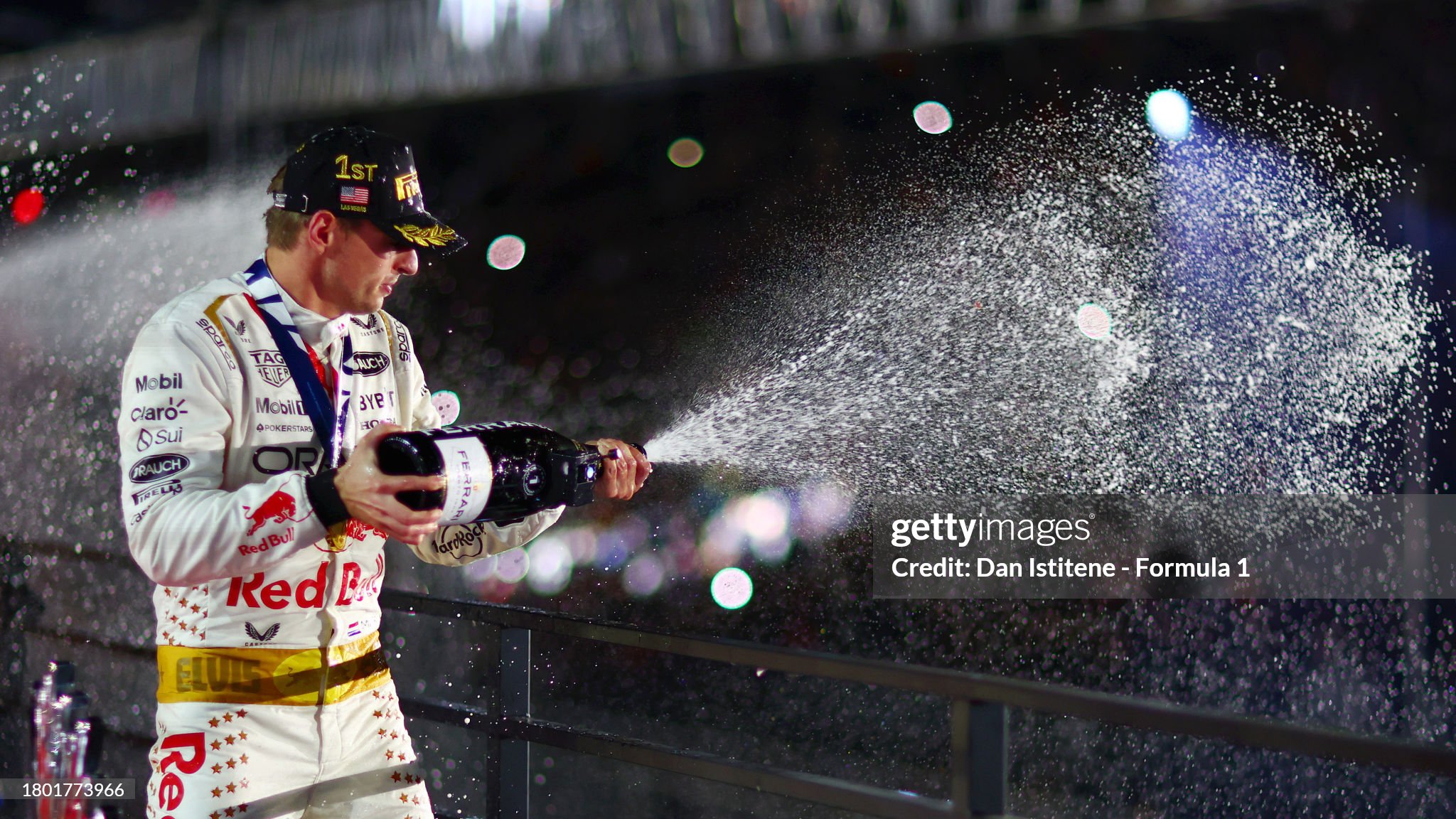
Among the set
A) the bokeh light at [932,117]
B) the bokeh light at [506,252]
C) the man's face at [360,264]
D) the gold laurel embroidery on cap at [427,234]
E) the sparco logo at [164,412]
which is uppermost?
the bokeh light at [932,117]

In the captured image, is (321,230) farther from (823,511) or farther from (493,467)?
(823,511)

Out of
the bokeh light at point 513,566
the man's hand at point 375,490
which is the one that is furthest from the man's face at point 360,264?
the bokeh light at point 513,566

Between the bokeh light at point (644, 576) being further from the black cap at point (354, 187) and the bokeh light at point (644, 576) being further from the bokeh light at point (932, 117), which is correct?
the black cap at point (354, 187)

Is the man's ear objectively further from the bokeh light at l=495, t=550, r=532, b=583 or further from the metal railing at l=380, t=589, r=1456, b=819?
the bokeh light at l=495, t=550, r=532, b=583

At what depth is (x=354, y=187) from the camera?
192cm

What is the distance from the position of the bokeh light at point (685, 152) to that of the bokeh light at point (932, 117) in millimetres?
1419

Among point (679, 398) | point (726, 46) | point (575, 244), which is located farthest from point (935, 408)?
point (726, 46)

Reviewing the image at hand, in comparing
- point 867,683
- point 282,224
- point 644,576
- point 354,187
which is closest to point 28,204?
point 644,576

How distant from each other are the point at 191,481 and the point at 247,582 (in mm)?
236

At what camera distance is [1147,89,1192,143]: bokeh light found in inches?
191

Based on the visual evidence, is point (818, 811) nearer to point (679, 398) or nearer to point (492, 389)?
point (679, 398)

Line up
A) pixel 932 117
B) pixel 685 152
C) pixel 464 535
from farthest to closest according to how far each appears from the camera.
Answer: pixel 685 152 < pixel 932 117 < pixel 464 535

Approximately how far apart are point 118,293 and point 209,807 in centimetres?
720

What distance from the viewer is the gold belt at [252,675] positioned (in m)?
1.77
